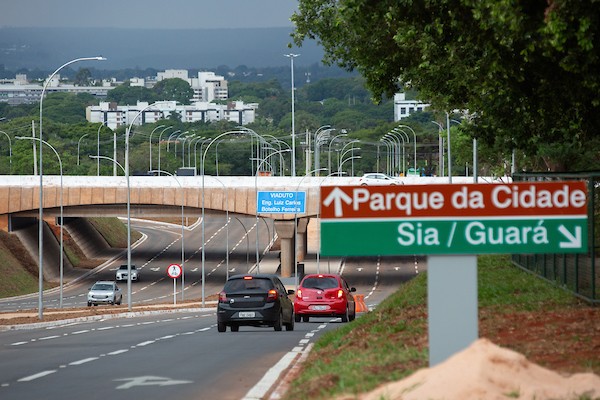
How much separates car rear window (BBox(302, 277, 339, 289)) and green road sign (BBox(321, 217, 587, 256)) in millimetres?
27031

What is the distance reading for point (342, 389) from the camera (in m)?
14.1

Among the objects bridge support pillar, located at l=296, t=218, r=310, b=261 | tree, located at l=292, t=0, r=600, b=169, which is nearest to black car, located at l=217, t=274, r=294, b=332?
tree, located at l=292, t=0, r=600, b=169

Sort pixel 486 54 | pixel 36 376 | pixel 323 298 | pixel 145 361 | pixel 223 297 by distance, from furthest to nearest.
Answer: pixel 323 298 → pixel 223 297 → pixel 486 54 → pixel 145 361 → pixel 36 376

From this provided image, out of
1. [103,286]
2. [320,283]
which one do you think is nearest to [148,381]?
[320,283]

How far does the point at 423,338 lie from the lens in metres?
18.9

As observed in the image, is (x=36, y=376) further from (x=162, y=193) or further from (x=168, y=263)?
(x=168, y=263)

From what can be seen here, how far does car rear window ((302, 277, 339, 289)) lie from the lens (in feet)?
132

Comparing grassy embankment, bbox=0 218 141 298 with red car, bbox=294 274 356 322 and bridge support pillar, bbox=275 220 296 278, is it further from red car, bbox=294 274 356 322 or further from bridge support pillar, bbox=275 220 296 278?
red car, bbox=294 274 356 322

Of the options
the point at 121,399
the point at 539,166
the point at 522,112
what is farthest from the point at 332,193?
the point at 539,166

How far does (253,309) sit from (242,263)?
76.4 metres

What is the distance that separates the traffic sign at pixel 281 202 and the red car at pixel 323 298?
1896 inches

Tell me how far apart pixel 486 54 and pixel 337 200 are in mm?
11214

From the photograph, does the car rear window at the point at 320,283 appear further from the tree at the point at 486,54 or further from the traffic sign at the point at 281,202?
the traffic sign at the point at 281,202

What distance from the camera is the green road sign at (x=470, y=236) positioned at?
13.1 meters
